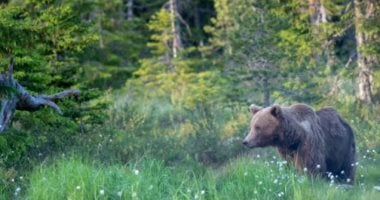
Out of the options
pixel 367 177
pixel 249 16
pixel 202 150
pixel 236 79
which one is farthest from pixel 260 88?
pixel 367 177

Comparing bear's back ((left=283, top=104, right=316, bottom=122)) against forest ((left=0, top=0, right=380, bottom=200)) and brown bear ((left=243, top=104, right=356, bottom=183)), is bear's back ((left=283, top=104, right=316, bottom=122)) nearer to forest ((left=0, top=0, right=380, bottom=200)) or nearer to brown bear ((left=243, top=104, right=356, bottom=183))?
brown bear ((left=243, top=104, right=356, bottom=183))

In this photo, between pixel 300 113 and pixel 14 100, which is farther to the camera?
pixel 14 100

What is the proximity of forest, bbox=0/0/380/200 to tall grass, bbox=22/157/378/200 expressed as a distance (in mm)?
Result: 18

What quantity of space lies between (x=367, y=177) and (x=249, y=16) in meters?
5.05

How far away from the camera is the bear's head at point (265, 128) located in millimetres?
9047

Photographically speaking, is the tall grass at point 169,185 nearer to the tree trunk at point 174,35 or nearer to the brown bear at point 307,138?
the brown bear at point 307,138

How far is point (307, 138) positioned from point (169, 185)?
75.6 inches

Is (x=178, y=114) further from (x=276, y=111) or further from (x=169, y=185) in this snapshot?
(x=169, y=185)

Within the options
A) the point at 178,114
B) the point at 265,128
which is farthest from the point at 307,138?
the point at 178,114

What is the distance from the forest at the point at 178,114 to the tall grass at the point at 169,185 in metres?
0.02

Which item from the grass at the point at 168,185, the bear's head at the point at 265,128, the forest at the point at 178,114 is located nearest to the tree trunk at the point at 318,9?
the forest at the point at 178,114

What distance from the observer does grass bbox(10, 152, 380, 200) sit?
7.60 meters

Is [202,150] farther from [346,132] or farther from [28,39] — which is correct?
[28,39]

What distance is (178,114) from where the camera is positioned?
16.8m
